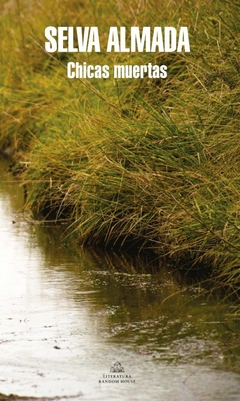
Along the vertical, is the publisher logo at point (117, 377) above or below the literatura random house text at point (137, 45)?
below

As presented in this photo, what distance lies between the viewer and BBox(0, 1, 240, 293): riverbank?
622cm

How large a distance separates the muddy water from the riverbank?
0.25 meters

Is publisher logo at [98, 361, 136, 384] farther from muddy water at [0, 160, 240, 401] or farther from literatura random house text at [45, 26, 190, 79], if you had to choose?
literatura random house text at [45, 26, 190, 79]

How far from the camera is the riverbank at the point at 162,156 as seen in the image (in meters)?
6.22

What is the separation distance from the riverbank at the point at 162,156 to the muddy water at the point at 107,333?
0.81 feet

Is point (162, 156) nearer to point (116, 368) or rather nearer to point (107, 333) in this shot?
point (107, 333)

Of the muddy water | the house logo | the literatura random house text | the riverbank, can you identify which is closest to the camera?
the muddy water

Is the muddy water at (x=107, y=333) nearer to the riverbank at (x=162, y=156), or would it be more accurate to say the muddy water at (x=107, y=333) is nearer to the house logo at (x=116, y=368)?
the house logo at (x=116, y=368)

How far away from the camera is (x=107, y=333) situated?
5137 millimetres

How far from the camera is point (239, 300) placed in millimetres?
5645

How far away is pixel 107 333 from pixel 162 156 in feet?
6.24

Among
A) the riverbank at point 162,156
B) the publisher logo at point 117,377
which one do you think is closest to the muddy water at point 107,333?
the publisher logo at point 117,377

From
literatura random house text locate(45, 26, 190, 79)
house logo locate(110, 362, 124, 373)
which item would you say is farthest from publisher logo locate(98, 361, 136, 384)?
literatura random house text locate(45, 26, 190, 79)

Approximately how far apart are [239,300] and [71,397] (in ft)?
5.33
